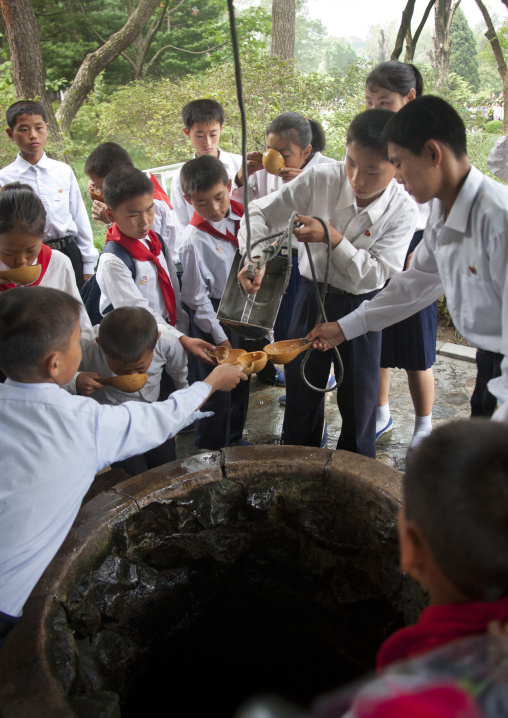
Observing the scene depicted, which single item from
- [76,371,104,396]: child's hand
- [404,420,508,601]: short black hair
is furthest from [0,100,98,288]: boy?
[404,420,508,601]: short black hair

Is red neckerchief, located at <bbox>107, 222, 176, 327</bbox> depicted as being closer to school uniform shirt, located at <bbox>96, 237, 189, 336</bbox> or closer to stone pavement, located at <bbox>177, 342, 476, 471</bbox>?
school uniform shirt, located at <bbox>96, 237, 189, 336</bbox>

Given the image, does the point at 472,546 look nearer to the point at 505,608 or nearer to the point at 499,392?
the point at 505,608

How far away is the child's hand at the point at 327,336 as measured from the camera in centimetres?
239

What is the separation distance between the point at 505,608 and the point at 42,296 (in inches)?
61.1

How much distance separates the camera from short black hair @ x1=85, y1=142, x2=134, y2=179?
3.43m

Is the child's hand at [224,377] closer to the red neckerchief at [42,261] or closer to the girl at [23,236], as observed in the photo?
the girl at [23,236]

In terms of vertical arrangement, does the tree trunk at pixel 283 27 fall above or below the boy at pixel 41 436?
above

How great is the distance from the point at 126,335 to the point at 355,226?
3.78 feet

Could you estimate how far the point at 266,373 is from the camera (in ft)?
13.9

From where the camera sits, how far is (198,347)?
264 centimetres

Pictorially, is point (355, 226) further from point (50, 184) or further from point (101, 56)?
point (101, 56)

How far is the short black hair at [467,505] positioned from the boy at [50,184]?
3585mm

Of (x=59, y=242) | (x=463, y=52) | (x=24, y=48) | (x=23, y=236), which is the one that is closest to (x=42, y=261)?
(x=23, y=236)

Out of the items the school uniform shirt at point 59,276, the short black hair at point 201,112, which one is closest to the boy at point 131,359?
the school uniform shirt at point 59,276
